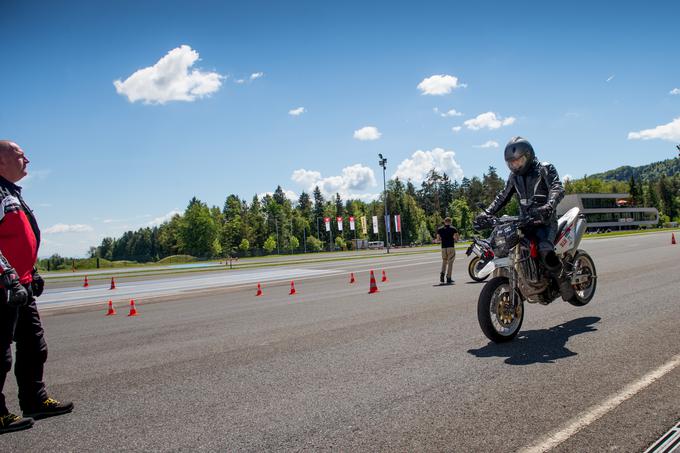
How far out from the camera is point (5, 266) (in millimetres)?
3439

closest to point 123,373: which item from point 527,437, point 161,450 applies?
point 161,450

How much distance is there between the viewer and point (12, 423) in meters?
3.53

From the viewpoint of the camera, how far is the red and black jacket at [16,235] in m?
3.67

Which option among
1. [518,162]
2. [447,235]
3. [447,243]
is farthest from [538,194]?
[447,235]

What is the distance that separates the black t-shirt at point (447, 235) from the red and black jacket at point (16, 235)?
470 inches

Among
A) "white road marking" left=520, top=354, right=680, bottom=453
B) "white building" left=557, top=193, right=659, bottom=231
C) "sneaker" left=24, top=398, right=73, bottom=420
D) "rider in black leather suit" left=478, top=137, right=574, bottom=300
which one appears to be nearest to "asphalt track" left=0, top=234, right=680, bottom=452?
"white road marking" left=520, top=354, right=680, bottom=453

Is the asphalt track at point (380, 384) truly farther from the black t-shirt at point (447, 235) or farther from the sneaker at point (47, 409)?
the black t-shirt at point (447, 235)

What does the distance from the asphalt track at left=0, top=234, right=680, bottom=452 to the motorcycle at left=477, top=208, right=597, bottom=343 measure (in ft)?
0.92

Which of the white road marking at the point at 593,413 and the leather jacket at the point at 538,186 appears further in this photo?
the leather jacket at the point at 538,186

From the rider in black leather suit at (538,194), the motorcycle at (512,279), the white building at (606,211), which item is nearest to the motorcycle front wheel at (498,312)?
the motorcycle at (512,279)

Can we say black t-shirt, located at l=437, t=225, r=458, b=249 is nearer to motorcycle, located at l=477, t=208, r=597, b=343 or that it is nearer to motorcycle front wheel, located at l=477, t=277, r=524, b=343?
motorcycle, located at l=477, t=208, r=597, b=343

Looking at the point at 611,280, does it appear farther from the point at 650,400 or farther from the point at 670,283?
the point at 650,400

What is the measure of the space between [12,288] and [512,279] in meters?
4.87

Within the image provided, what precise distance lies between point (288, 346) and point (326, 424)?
110 inches
